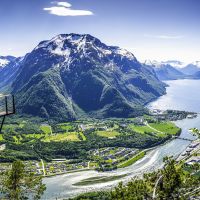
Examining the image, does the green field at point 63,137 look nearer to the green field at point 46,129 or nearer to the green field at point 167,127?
the green field at point 46,129

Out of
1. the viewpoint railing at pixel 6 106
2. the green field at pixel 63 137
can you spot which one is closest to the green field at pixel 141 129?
the green field at pixel 63 137

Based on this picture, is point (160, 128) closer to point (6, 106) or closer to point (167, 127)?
point (167, 127)

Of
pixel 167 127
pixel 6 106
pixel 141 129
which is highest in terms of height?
pixel 6 106

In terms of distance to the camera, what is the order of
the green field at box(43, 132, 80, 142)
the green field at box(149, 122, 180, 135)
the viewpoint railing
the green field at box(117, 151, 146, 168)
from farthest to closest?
1. the green field at box(149, 122, 180, 135)
2. the green field at box(43, 132, 80, 142)
3. the green field at box(117, 151, 146, 168)
4. the viewpoint railing

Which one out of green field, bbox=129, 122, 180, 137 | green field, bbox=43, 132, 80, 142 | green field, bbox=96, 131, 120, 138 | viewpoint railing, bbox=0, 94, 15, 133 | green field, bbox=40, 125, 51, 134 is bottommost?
green field, bbox=40, 125, 51, 134

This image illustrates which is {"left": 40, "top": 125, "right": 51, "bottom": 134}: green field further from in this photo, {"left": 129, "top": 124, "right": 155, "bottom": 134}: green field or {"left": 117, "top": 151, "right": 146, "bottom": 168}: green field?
{"left": 117, "top": 151, "right": 146, "bottom": 168}: green field

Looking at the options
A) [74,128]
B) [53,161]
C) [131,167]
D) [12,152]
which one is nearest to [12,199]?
[131,167]

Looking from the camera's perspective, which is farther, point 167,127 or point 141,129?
point 167,127

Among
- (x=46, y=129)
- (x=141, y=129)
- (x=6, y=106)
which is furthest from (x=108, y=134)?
(x=6, y=106)

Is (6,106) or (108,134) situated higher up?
(6,106)

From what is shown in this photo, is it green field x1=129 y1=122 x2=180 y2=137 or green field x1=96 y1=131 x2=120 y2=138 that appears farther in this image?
green field x1=129 y1=122 x2=180 y2=137

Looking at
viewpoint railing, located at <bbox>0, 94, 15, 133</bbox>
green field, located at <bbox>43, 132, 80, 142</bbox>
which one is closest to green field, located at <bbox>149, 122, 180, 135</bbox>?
green field, located at <bbox>43, 132, 80, 142</bbox>
